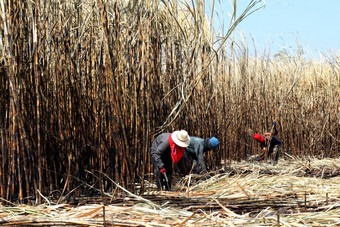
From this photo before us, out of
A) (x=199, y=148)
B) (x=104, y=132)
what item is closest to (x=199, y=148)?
(x=199, y=148)

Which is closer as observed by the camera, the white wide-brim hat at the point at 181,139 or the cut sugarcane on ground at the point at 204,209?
the cut sugarcane on ground at the point at 204,209

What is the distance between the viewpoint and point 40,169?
9.94 feet

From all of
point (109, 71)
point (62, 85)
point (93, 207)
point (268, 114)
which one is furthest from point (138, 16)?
point (268, 114)

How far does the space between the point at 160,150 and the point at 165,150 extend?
0.15 ft

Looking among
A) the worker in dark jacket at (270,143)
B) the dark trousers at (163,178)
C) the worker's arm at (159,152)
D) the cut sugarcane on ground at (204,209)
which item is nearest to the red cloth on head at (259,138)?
the worker in dark jacket at (270,143)

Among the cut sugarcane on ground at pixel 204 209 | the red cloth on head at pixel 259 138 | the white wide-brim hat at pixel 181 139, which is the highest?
the white wide-brim hat at pixel 181 139

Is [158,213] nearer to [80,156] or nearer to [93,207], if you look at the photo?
[93,207]

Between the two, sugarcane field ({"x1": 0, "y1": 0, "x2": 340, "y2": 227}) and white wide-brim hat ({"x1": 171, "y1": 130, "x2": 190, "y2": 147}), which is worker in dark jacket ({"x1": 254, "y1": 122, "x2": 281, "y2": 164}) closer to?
sugarcane field ({"x1": 0, "y1": 0, "x2": 340, "y2": 227})

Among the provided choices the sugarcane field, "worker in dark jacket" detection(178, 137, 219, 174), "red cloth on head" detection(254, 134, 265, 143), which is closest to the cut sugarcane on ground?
the sugarcane field

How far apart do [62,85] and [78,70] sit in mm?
249

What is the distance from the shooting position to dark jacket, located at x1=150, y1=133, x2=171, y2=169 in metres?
4.01

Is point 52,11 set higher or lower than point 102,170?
higher

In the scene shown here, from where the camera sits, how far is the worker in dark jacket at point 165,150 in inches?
154

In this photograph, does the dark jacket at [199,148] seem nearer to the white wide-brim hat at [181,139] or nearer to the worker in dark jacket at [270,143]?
the white wide-brim hat at [181,139]
